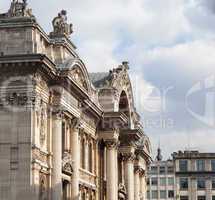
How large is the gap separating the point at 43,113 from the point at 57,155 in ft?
8.50

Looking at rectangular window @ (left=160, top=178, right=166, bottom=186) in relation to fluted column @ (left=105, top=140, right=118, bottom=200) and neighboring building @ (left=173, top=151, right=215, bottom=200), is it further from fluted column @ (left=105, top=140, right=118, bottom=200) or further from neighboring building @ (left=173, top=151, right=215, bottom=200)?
fluted column @ (left=105, top=140, right=118, bottom=200)

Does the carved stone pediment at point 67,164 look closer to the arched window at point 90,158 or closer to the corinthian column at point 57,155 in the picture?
the corinthian column at point 57,155

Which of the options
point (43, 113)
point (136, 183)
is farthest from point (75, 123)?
point (136, 183)

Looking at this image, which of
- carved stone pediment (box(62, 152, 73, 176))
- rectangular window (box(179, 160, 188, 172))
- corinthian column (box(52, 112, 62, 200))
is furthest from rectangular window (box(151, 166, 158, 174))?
corinthian column (box(52, 112, 62, 200))

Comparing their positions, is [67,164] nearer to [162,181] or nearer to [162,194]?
[162,181]

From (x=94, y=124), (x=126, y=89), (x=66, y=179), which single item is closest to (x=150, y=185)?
(x=126, y=89)

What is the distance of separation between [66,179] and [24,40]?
Result: 30.6 ft

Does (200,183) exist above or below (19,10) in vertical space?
below

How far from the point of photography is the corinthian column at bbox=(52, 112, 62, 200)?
128ft

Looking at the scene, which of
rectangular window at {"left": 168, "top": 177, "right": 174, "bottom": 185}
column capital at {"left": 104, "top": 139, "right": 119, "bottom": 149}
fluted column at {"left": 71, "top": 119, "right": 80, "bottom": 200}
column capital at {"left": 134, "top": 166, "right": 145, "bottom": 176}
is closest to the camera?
fluted column at {"left": 71, "top": 119, "right": 80, "bottom": 200}

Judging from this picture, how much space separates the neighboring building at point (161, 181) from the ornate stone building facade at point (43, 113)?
69864 millimetres

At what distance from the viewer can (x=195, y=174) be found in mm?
114375

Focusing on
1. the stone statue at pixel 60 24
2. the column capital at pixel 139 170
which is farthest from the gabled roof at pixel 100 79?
the stone statue at pixel 60 24

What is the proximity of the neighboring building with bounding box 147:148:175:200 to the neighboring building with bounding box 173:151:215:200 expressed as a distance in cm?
249
